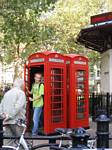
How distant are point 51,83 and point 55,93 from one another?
1.10 ft

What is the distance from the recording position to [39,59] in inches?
554

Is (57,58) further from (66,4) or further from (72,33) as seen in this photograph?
(66,4)

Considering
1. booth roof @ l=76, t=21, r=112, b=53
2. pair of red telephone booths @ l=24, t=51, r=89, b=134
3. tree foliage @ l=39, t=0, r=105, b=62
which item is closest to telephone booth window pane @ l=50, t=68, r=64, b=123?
pair of red telephone booths @ l=24, t=51, r=89, b=134

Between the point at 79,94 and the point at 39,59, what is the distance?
208 cm

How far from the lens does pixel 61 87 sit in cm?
1462

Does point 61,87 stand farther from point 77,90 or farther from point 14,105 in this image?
point 14,105

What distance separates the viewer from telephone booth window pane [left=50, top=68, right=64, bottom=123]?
46.6 ft

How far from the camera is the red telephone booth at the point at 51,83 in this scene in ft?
45.9

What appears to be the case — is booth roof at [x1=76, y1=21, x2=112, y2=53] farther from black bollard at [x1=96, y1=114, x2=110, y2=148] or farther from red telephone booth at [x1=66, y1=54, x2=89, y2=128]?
black bollard at [x1=96, y1=114, x2=110, y2=148]

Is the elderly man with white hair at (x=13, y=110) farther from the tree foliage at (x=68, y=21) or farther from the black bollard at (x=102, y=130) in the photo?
the tree foliage at (x=68, y=21)

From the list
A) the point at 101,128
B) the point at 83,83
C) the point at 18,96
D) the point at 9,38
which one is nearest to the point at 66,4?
the point at 9,38

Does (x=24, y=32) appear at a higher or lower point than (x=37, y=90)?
higher

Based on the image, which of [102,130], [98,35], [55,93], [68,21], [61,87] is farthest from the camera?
[68,21]

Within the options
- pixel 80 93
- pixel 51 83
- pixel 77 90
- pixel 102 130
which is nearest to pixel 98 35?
pixel 80 93
